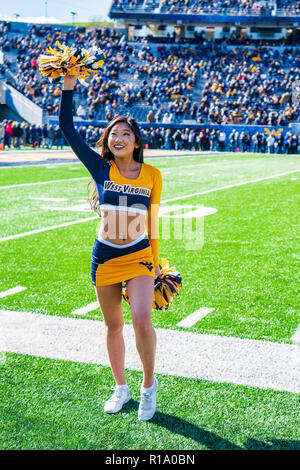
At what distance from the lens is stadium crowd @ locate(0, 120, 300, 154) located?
32.1 m

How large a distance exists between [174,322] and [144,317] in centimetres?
162

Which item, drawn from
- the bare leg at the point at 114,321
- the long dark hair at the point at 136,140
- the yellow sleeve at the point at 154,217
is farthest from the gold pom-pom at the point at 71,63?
the bare leg at the point at 114,321

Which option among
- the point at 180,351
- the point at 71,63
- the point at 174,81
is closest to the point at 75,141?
the point at 71,63

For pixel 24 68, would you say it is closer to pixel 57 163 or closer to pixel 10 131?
pixel 10 131

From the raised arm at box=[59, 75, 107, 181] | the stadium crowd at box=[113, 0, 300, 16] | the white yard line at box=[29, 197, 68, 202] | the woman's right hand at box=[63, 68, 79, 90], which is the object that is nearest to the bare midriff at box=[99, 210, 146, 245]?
the raised arm at box=[59, 75, 107, 181]

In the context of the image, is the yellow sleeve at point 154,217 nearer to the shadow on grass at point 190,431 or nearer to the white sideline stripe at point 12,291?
the shadow on grass at point 190,431

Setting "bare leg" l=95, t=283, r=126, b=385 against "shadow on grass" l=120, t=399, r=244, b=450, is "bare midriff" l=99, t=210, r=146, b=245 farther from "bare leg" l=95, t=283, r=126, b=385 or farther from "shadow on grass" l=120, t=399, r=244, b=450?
"shadow on grass" l=120, t=399, r=244, b=450

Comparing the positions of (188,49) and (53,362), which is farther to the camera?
(188,49)

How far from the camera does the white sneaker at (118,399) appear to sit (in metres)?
3.02

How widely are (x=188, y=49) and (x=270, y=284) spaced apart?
1740 inches

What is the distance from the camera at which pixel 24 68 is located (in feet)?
139

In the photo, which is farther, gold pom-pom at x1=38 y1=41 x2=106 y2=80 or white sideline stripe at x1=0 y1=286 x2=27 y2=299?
white sideline stripe at x1=0 y1=286 x2=27 y2=299
